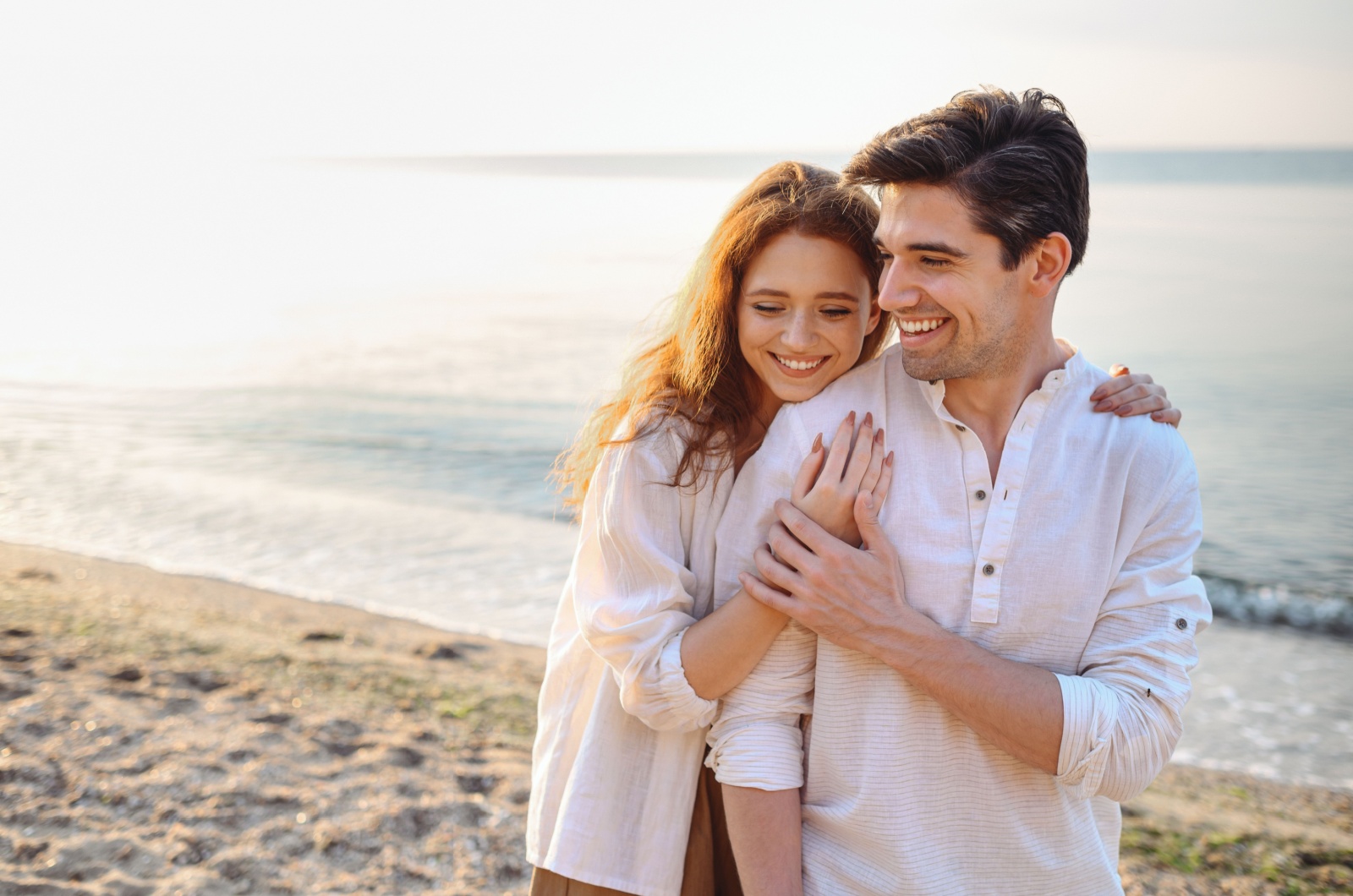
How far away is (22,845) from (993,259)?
3.85 metres

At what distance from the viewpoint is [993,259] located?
2.18 metres

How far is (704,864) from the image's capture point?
2.44 meters

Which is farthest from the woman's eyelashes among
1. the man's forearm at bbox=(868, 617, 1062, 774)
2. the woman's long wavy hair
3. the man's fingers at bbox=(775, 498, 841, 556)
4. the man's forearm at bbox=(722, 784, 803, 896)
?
A: the man's forearm at bbox=(722, 784, 803, 896)

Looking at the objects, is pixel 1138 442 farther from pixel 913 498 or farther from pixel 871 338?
pixel 871 338

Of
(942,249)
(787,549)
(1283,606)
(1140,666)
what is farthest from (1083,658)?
(1283,606)

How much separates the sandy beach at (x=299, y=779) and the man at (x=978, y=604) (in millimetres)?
2269

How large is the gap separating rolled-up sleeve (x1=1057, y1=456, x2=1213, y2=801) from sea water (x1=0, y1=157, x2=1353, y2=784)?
1.49 metres

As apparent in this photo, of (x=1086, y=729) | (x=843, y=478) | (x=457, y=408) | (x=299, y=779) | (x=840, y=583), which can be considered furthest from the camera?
(x=457, y=408)

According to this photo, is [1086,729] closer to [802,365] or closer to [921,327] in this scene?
[921,327]

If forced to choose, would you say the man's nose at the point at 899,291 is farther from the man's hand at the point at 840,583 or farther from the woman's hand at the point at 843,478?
the man's hand at the point at 840,583

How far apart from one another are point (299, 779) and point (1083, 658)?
362 centimetres

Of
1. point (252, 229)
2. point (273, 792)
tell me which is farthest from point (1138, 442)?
point (252, 229)

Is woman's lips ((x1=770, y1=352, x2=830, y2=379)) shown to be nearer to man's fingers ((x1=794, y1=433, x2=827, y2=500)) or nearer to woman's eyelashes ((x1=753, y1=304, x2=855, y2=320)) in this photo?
woman's eyelashes ((x1=753, y1=304, x2=855, y2=320))

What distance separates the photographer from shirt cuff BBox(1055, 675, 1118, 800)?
77.2 inches
